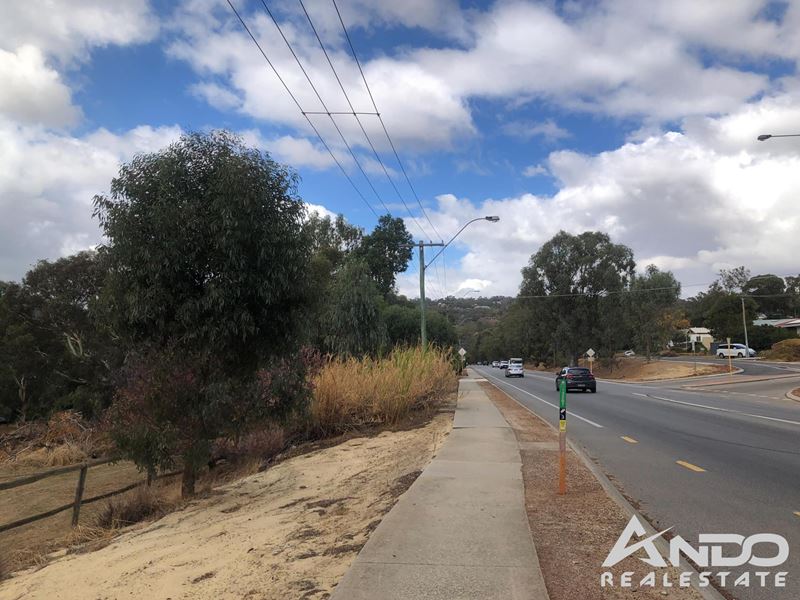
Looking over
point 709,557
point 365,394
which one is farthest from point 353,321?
point 709,557

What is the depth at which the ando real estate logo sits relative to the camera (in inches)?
178

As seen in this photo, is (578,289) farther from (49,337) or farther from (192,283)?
(192,283)

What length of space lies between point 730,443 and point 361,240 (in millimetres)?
46631

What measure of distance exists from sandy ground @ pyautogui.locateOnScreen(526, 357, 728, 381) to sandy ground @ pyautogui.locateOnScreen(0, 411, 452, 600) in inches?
1649

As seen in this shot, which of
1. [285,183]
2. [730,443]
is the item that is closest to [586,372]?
[730,443]

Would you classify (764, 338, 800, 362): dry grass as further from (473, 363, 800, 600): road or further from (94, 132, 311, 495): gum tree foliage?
(94, 132, 311, 495): gum tree foliage

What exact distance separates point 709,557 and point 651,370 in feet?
170

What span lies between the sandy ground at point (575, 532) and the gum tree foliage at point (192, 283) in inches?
182

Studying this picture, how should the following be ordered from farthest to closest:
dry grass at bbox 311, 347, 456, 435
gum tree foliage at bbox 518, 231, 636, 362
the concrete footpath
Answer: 1. gum tree foliage at bbox 518, 231, 636, 362
2. dry grass at bbox 311, 347, 456, 435
3. the concrete footpath

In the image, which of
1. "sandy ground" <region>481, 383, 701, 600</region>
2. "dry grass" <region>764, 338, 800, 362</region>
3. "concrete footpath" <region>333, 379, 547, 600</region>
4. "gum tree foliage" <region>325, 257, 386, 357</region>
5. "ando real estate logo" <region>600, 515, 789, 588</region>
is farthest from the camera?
"dry grass" <region>764, 338, 800, 362</region>

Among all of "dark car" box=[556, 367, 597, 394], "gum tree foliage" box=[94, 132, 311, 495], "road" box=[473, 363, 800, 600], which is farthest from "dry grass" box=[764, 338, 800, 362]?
"gum tree foliage" box=[94, 132, 311, 495]

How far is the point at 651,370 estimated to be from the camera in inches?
2082

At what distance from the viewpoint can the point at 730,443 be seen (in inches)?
478

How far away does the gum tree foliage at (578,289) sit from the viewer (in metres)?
61.7
